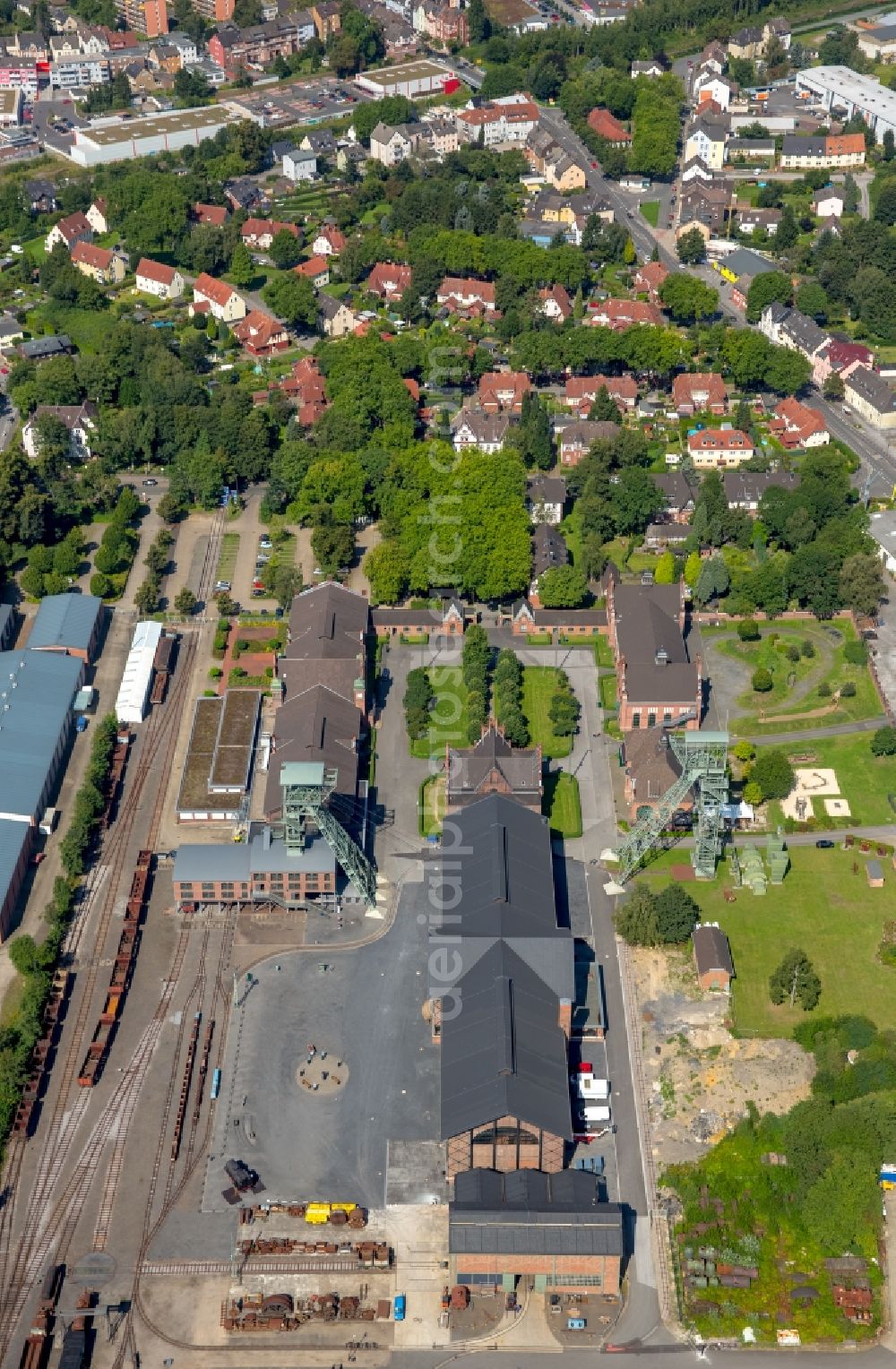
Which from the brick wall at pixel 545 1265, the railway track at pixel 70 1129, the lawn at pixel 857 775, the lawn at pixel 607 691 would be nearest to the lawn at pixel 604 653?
the lawn at pixel 607 691

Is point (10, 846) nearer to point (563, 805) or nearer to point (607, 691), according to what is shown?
point (563, 805)

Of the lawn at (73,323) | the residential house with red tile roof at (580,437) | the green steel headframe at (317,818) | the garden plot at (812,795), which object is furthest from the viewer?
the lawn at (73,323)

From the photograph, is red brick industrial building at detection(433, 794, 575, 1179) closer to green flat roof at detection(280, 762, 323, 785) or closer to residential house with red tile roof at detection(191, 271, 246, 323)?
green flat roof at detection(280, 762, 323, 785)

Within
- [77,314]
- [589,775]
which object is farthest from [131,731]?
[77,314]

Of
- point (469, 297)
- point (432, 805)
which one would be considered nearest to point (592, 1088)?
point (432, 805)

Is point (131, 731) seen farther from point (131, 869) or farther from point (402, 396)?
point (402, 396)

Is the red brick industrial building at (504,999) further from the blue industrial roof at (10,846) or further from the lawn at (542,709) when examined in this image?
the blue industrial roof at (10,846)

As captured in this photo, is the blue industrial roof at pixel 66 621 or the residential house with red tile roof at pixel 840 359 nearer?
the blue industrial roof at pixel 66 621
